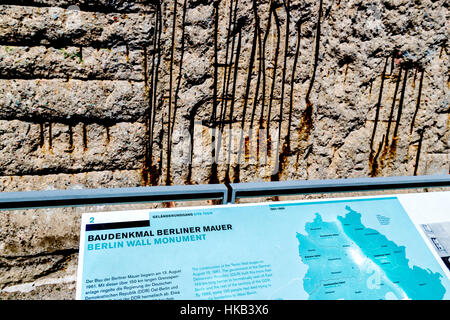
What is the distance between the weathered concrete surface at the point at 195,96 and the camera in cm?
186

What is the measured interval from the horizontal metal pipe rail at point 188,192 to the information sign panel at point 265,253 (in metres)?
0.07

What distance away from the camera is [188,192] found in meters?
1.38

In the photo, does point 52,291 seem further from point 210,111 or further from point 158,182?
point 210,111

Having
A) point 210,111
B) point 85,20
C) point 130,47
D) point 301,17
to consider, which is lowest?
point 210,111

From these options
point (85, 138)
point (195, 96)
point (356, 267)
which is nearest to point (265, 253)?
point (356, 267)

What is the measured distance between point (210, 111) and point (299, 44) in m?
0.69

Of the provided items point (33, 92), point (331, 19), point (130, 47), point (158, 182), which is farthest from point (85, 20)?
point (331, 19)

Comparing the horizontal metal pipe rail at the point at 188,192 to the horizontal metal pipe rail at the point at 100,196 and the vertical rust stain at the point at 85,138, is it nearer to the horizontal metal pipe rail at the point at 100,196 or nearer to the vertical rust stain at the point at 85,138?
the horizontal metal pipe rail at the point at 100,196

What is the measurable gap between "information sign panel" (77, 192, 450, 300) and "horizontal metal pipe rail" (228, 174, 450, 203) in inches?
2.8

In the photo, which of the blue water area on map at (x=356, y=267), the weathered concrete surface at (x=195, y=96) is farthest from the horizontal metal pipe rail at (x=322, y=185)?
the weathered concrete surface at (x=195, y=96)

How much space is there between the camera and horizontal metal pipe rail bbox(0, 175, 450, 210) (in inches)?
50.8

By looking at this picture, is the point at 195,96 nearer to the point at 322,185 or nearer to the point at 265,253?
the point at 322,185

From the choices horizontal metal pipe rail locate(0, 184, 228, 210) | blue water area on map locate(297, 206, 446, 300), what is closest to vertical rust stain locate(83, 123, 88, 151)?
horizontal metal pipe rail locate(0, 184, 228, 210)

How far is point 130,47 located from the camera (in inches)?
Answer: 75.6
